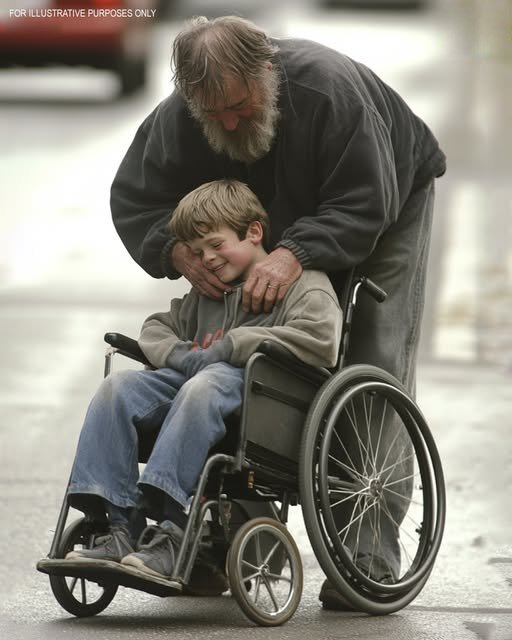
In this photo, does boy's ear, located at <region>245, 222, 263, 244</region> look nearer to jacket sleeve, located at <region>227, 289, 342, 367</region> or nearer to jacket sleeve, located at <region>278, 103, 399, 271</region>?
jacket sleeve, located at <region>278, 103, 399, 271</region>

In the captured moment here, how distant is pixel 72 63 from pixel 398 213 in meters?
12.9

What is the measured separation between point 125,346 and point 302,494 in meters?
0.78

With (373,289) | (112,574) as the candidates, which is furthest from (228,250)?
(112,574)

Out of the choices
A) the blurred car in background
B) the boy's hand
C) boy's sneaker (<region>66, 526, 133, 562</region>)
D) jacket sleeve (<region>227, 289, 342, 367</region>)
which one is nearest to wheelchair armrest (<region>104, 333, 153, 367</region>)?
the boy's hand

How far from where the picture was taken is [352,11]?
86.5 feet

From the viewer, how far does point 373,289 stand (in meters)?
5.09

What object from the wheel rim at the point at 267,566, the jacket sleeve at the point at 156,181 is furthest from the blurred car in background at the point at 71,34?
the wheel rim at the point at 267,566

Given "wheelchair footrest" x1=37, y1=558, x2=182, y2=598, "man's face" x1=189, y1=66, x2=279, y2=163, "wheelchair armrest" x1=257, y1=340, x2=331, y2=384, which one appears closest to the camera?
"wheelchair footrest" x1=37, y1=558, x2=182, y2=598

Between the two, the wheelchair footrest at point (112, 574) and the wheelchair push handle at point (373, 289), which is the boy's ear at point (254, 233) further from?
the wheelchair footrest at point (112, 574)

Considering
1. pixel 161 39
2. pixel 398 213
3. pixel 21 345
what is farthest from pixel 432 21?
pixel 398 213

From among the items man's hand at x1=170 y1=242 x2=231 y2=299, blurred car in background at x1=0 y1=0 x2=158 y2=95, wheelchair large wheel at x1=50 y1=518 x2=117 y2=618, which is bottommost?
wheelchair large wheel at x1=50 y1=518 x2=117 y2=618

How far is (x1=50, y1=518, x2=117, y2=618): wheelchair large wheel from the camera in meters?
4.75

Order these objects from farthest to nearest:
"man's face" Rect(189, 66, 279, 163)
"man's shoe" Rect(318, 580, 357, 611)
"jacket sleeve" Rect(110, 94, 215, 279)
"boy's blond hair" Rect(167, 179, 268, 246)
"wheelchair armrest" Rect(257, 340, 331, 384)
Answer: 1. "jacket sleeve" Rect(110, 94, 215, 279)
2. "man's shoe" Rect(318, 580, 357, 611)
3. "boy's blond hair" Rect(167, 179, 268, 246)
4. "man's face" Rect(189, 66, 279, 163)
5. "wheelchair armrest" Rect(257, 340, 331, 384)

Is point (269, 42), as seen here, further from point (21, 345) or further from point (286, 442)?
point (21, 345)
